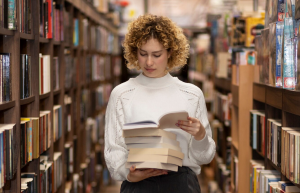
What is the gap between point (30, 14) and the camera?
8.44 feet

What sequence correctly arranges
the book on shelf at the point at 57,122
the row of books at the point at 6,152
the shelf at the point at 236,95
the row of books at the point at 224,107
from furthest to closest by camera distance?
1. the row of books at the point at 224,107
2. the shelf at the point at 236,95
3. the book on shelf at the point at 57,122
4. the row of books at the point at 6,152

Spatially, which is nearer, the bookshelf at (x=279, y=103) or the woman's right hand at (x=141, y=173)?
the woman's right hand at (x=141, y=173)

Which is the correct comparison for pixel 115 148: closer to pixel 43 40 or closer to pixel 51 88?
pixel 43 40

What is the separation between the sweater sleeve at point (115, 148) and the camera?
1.88 metres

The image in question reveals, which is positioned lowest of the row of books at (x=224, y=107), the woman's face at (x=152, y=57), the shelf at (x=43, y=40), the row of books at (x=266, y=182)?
the row of books at (x=266, y=182)

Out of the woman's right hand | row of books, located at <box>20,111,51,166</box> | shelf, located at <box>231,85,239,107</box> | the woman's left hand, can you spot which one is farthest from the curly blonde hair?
shelf, located at <box>231,85,239,107</box>

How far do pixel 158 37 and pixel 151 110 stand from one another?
1.07ft

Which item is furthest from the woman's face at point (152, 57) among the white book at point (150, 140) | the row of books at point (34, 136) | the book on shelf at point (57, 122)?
the book on shelf at point (57, 122)

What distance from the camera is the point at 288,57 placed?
226 cm

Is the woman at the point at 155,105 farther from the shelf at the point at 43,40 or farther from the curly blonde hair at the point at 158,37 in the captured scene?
the shelf at the point at 43,40

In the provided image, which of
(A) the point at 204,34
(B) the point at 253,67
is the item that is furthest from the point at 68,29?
(A) the point at 204,34

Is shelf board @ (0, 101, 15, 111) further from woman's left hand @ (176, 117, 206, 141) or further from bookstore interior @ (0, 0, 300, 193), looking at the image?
woman's left hand @ (176, 117, 206, 141)

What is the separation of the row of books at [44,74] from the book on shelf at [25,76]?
0.27m

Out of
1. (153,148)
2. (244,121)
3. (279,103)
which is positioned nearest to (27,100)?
(153,148)
